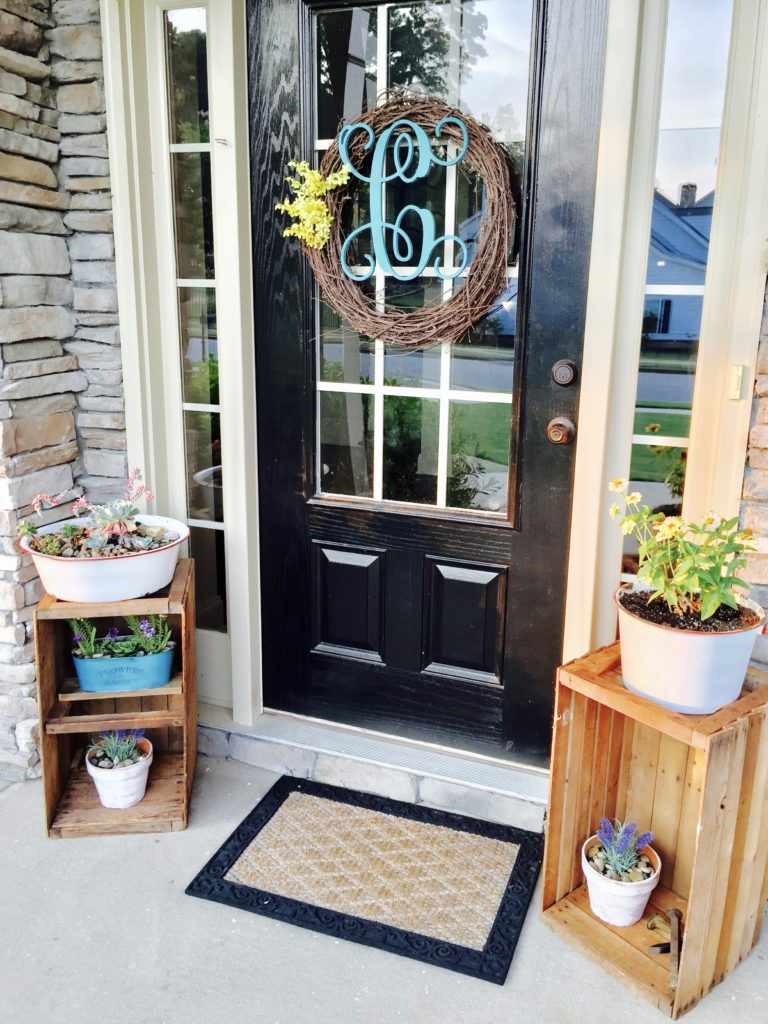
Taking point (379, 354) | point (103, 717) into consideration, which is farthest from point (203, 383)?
point (103, 717)

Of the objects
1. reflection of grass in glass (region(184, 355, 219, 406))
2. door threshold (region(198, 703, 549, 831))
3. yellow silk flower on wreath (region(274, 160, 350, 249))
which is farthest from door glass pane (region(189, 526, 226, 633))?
yellow silk flower on wreath (region(274, 160, 350, 249))

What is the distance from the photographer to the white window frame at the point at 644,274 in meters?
1.82

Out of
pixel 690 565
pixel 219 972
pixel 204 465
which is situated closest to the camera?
pixel 690 565

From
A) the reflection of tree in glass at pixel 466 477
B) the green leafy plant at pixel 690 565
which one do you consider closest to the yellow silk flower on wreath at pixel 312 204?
the reflection of tree in glass at pixel 466 477

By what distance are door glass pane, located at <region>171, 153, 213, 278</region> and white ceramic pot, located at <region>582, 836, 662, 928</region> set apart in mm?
1870

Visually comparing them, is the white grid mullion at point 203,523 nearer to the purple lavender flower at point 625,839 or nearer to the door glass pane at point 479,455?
the door glass pane at point 479,455

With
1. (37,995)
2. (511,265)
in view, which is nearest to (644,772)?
(511,265)

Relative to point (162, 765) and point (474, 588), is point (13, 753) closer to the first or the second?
point (162, 765)

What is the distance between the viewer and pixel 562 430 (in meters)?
2.08

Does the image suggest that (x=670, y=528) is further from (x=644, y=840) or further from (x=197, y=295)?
(x=197, y=295)

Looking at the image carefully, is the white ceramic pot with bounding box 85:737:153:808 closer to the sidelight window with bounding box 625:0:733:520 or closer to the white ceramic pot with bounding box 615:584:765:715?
the white ceramic pot with bounding box 615:584:765:715

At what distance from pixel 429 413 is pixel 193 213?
89cm

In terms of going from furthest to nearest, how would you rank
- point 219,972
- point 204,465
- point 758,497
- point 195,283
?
point 204,465 → point 195,283 → point 758,497 → point 219,972

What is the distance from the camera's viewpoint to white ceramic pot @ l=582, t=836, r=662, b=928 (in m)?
1.85
